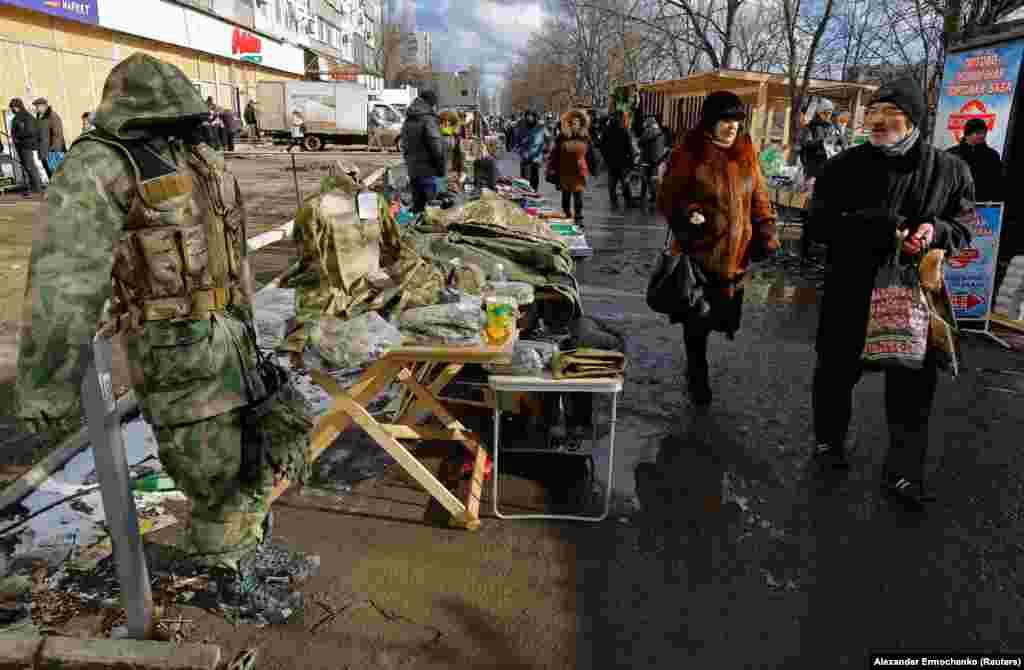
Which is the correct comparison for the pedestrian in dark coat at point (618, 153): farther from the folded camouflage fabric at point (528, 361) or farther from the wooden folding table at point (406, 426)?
the wooden folding table at point (406, 426)

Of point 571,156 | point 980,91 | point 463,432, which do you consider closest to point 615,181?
point 571,156

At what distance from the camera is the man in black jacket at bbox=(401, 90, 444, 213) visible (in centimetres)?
852

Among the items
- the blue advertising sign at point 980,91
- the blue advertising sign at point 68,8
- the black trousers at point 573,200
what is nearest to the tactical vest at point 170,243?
the blue advertising sign at point 980,91

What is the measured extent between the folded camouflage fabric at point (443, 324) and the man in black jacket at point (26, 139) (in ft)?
45.3

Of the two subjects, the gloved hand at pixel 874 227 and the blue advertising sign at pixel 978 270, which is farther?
the blue advertising sign at pixel 978 270

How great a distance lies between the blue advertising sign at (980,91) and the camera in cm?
686

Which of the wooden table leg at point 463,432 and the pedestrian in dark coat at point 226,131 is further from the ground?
the pedestrian in dark coat at point 226,131

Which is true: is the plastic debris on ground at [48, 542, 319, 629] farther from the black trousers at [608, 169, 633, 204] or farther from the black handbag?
the black trousers at [608, 169, 633, 204]

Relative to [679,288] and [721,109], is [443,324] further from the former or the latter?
[721,109]

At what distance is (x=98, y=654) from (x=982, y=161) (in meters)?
8.04

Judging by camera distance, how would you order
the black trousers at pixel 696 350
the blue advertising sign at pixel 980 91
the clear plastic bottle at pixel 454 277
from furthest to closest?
1. the blue advertising sign at pixel 980 91
2. the black trousers at pixel 696 350
3. the clear plastic bottle at pixel 454 277

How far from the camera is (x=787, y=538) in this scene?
321 centimetres

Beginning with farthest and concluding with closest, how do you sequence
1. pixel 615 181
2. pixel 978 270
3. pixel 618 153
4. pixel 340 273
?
pixel 615 181
pixel 618 153
pixel 978 270
pixel 340 273

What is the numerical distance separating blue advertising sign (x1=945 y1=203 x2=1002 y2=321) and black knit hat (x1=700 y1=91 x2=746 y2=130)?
350 cm
